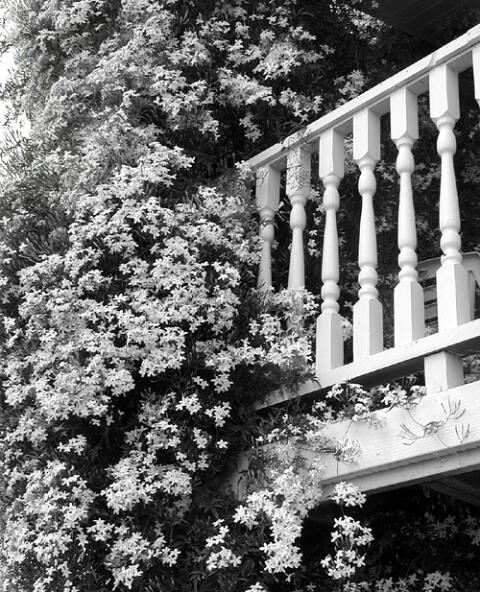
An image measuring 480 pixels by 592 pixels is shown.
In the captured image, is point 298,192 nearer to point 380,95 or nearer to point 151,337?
point 380,95

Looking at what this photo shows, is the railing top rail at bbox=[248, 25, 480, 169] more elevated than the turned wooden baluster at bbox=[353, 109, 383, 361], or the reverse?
the railing top rail at bbox=[248, 25, 480, 169]

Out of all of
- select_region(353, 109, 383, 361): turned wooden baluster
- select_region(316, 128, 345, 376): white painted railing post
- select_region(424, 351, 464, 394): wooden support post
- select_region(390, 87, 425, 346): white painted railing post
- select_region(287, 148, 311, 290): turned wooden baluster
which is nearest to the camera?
select_region(424, 351, 464, 394): wooden support post

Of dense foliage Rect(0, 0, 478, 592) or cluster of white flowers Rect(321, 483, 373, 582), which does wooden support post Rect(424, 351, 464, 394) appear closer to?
dense foliage Rect(0, 0, 478, 592)

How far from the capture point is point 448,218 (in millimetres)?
2744

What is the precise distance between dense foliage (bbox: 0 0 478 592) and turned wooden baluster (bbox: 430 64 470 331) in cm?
40

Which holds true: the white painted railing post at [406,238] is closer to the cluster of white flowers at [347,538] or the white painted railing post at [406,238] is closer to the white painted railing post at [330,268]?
the white painted railing post at [330,268]

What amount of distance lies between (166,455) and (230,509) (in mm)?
273

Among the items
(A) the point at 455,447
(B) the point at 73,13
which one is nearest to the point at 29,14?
(B) the point at 73,13

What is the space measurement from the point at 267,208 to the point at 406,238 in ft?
2.60

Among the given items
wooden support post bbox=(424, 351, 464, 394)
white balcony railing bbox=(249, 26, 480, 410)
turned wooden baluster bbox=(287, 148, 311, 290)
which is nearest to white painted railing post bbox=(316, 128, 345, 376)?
white balcony railing bbox=(249, 26, 480, 410)

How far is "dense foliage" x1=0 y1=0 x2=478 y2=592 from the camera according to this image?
2.87 meters

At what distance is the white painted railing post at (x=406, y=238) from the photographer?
9.10ft

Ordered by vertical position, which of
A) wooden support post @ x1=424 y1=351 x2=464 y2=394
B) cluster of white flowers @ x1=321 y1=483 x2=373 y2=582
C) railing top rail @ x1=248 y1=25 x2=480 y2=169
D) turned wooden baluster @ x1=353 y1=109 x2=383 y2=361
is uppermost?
railing top rail @ x1=248 y1=25 x2=480 y2=169

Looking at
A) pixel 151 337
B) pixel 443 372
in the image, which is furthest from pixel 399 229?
pixel 151 337
